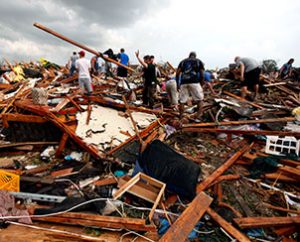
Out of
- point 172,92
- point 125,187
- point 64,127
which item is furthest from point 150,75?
point 125,187

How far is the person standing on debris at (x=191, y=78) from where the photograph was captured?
555 centimetres

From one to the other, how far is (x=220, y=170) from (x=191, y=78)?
2990mm

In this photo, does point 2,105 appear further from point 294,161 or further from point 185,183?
point 294,161

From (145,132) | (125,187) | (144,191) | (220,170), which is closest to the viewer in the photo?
(125,187)

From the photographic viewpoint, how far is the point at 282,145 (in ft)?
14.5

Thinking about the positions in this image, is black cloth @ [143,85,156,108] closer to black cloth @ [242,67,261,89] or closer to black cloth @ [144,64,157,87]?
black cloth @ [144,64,157,87]

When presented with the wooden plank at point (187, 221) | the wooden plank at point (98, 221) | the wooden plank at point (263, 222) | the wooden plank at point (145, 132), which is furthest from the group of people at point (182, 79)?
the wooden plank at point (98, 221)

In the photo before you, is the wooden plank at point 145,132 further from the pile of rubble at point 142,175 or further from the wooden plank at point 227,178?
the wooden plank at point 227,178

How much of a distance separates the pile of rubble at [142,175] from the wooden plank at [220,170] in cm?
2

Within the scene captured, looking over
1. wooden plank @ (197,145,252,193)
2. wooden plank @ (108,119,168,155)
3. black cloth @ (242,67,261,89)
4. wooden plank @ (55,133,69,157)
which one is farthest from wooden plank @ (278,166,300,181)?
black cloth @ (242,67,261,89)

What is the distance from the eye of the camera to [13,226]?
7.43ft

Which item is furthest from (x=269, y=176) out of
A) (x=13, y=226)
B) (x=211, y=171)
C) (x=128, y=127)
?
(x=13, y=226)

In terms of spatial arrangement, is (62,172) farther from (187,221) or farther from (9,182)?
(187,221)

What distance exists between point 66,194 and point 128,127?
2257mm
